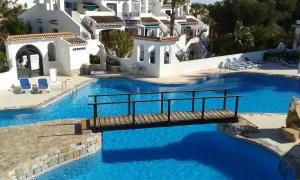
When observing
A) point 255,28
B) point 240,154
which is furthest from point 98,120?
point 255,28

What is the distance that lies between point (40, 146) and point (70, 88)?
1110 centimetres

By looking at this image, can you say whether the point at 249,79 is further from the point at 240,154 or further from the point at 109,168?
the point at 109,168

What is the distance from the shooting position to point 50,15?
36094 mm

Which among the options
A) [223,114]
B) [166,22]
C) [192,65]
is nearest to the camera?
[223,114]

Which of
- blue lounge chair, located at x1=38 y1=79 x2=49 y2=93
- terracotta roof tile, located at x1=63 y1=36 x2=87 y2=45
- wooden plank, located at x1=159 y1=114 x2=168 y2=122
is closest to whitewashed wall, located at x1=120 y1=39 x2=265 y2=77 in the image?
terracotta roof tile, located at x1=63 y1=36 x2=87 y2=45

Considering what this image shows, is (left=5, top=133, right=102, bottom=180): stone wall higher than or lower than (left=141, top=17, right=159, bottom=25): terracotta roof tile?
lower

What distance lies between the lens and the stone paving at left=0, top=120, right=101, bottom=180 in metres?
12.5

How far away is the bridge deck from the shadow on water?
1.32m

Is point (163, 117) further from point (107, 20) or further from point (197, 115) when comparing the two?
point (107, 20)

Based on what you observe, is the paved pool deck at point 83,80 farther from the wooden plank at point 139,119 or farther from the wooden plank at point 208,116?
the wooden plank at point 208,116

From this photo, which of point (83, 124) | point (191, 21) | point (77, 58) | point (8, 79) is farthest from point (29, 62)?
point (191, 21)

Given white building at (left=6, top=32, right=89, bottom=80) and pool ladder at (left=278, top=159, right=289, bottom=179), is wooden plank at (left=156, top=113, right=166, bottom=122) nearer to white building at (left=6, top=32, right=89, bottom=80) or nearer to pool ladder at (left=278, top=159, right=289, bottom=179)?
pool ladder at (left=278, top=159, right=289, bottom=179)

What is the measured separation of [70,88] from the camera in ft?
80.2

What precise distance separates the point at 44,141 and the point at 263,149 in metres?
10.1
